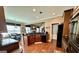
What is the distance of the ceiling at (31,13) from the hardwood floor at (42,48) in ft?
1.37

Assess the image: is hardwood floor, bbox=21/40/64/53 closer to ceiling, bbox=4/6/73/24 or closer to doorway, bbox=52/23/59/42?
doorway, bbox=52/23/59/42

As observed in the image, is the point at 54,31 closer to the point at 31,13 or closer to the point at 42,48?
the point at 42,48

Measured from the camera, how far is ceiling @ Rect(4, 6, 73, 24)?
102cm

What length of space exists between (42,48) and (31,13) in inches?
23.7

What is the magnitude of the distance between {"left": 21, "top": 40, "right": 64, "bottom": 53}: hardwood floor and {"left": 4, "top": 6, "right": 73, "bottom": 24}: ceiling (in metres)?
0.42

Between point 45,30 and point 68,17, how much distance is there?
44 centimetres

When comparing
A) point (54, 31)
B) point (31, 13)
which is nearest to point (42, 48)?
point (54, 31)

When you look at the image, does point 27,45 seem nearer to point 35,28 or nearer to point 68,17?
point 35,28

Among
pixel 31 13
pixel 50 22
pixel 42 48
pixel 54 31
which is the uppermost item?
pixel 31 13

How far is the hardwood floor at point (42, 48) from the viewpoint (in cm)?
109

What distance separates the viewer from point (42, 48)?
1145 mm

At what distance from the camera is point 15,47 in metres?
1.13
